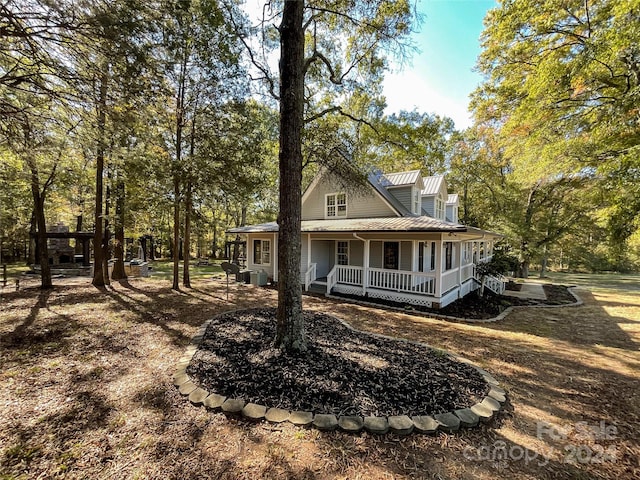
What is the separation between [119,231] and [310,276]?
8.73m

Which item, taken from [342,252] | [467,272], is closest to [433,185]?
[467,272]

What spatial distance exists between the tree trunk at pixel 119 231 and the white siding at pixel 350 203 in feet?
26.4

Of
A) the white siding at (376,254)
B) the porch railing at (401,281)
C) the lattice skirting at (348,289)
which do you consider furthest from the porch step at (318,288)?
the white siding at (376,254)

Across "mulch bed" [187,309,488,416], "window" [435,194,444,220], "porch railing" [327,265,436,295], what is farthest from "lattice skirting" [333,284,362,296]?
"window" [435,194,444,220]

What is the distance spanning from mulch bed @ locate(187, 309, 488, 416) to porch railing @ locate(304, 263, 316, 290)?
6179 millimetres

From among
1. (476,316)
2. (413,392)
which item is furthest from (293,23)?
(476,316)

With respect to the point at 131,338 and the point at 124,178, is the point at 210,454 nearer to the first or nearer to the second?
the point at 131,338

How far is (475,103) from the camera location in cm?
1014

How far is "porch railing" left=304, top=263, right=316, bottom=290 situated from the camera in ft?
37.1

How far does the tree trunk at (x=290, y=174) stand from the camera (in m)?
4.12

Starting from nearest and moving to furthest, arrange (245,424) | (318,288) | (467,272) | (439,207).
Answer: (245,424), (318,288), (467,272), (439,207)

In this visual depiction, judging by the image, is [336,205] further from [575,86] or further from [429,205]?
[575,86]

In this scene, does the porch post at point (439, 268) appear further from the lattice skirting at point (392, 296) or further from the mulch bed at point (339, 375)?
the mulch bed at point (339, 375)

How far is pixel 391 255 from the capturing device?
11.8m
